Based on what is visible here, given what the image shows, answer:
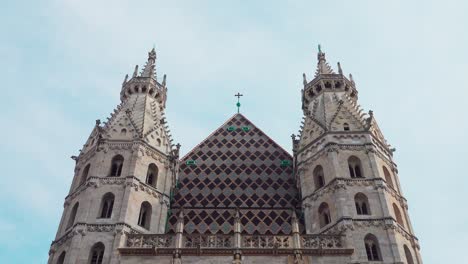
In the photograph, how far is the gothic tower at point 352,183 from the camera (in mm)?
18734

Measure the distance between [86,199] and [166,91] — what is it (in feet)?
32.4

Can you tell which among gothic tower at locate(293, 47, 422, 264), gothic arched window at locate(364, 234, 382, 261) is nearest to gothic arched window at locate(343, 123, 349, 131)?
gothic tower at locate(293, 47, 422, 264)

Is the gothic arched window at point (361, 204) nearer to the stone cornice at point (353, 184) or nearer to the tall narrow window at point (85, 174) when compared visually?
the stone cornice at point (353, 184)

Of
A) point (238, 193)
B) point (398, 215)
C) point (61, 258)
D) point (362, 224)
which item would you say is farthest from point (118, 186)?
point (398, 215)

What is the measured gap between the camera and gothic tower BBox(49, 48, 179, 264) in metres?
18.8

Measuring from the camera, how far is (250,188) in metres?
23.5

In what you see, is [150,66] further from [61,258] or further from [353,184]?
[353,184]

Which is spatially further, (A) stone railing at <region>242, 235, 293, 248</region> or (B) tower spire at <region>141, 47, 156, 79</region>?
(B) tower spire at <region>141, 47, 156, 79</region>

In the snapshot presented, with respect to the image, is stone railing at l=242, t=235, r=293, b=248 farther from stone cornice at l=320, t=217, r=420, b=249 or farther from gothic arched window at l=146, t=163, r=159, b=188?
gothic arched window at l=146, t=163, r=159, b=188

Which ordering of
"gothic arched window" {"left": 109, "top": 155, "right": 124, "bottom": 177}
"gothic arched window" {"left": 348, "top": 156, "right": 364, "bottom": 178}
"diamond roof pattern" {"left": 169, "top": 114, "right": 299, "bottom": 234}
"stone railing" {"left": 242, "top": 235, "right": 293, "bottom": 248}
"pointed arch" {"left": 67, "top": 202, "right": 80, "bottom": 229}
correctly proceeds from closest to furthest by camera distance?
"stone railing" {"left": 242, "top": 235, "right": 293, "bottom": 248}, "pointed arch" {"left": 67, "top": 202, "right": 80, "bottom": 229}, "gothic arched window" {"left": 348, "top": 156, "right": 364, "bottom": 178}, "diamond roof pattern" {"left": 169, "top": 114, "right": 299, "bottom": 234}, "gothic arched window" {"left": 109, "top": 155, "right": 124, "bottom": 177}

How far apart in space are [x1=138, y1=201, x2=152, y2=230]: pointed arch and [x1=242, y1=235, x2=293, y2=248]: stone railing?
4.18 meters

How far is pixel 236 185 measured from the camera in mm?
23766

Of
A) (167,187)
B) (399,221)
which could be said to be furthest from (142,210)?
(399,221)

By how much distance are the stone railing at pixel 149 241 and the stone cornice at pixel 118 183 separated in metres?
2.49
